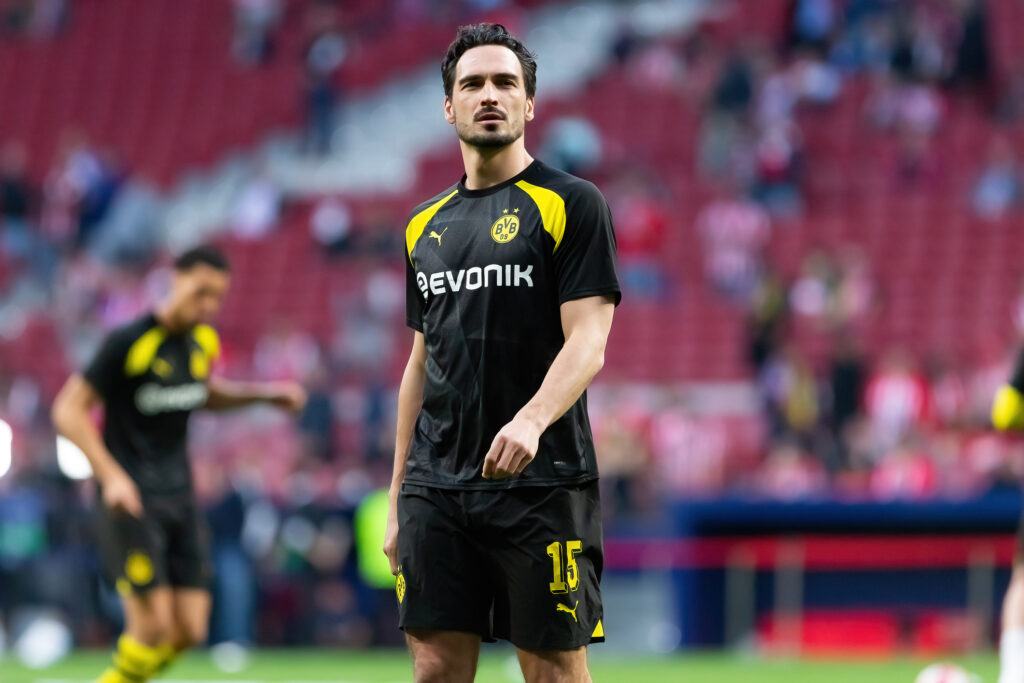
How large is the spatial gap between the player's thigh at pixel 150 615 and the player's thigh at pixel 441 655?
3.58 metres

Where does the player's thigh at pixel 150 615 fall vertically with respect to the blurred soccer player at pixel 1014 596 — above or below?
below

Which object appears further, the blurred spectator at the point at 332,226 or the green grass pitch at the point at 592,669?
the blurred spectator at the point at 332,226

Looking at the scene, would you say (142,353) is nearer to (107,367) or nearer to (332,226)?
(107,367)

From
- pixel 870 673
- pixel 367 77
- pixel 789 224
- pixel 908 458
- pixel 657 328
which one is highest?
pixel 367 77

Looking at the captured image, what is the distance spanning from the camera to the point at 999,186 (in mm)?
19125

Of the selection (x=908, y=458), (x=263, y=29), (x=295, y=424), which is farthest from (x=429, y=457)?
(x=263, y=29)

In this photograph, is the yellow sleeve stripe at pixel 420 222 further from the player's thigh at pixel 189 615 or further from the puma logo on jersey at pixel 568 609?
the player's thigh at pixel 189 615

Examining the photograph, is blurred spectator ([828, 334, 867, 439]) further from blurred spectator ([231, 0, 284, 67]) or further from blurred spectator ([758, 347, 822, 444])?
blurred spectator ([231, 0, 284, 67])

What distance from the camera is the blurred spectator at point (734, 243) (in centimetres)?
1877

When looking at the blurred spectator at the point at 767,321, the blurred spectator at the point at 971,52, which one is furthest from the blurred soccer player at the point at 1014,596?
the blurred spectator at the point at 971,52

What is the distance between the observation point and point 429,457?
5.12 m

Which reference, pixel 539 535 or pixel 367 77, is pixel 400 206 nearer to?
pixel 367 77

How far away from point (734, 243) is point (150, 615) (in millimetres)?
11725

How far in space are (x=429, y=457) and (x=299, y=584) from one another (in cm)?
1069
